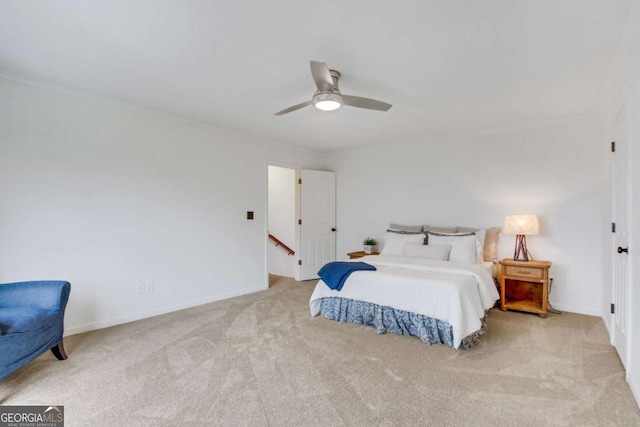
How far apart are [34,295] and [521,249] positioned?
5.03 metres

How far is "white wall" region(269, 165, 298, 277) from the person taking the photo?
5931 mm

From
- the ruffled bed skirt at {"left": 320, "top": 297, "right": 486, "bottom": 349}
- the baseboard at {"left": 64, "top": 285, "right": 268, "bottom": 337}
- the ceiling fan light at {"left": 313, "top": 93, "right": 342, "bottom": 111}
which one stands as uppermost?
the ceiling fan light at {"left": 313, "top": 93, "right": 342, "bottom": 111}

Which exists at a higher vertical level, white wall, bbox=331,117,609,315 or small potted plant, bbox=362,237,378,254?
white wall, bbox=331,117,609,315

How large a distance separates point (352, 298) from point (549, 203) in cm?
275

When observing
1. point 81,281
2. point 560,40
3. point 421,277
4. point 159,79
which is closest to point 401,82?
point 560,40

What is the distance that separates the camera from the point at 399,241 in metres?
4.42

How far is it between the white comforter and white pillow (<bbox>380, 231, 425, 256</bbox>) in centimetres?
66

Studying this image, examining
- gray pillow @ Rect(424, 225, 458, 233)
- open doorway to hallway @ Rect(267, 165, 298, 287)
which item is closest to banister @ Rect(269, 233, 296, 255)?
open doorway to hallway @ Rect(267, 165, 298, 287)

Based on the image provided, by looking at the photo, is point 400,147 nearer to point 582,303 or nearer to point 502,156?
point 502,156

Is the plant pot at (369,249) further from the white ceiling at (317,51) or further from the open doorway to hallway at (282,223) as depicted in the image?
the white ceiling at (317,51)

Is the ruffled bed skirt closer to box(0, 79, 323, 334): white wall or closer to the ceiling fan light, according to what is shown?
box(0, 79, 323, 334): white wall

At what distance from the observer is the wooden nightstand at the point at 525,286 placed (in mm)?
3535

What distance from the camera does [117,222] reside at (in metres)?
3.31

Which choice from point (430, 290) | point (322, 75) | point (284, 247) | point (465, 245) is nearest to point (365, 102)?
point (322, 75)
